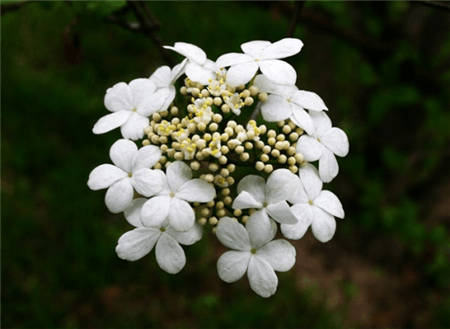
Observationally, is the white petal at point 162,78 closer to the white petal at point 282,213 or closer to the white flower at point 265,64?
the white flower at point 265,64

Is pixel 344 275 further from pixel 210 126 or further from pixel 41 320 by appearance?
pixel 210 126

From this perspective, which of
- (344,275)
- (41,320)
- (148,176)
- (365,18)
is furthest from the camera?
(344,275)

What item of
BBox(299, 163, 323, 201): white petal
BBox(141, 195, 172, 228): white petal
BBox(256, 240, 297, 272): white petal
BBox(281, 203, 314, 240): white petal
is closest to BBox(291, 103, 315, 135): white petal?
BBox(299, 163, 323, 201): white petal

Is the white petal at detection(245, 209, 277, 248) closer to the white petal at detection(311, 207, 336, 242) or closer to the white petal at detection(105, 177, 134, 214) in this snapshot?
the white petal at detection(311, 207, 336, 242)

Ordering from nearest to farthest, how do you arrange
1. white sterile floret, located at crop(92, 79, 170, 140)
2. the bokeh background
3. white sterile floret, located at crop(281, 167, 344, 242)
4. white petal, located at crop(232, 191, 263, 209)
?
white petal, located at crop(232, 191, 263, 209), white sterile floret, located at crop(281, 167, 344, 242), white sterile floret, located at crop(92, 79, 170, 140), the bokeh background

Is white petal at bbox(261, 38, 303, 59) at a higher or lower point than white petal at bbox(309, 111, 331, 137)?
higher

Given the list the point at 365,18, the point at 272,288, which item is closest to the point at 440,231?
the point at 365,18
